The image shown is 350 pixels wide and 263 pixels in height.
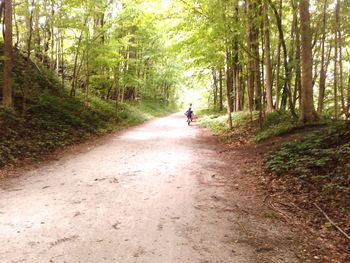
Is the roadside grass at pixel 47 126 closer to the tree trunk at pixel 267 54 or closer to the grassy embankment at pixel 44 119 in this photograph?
the grassy embankment at pixel 44 119

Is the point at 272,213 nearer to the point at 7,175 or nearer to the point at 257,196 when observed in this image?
the point at 257,196

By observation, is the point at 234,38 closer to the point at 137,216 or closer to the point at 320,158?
the point at 320,158

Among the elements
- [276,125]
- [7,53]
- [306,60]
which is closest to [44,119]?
[7,53]

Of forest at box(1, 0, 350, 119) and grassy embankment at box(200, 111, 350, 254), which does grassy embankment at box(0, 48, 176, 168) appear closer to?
forest at box(1, 0, 350, 119)

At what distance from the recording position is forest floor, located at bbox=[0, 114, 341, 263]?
4055 mm

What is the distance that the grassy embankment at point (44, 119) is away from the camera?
9.80 meters

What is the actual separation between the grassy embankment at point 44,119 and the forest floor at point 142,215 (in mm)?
1242

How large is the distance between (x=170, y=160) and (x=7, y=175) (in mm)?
4496

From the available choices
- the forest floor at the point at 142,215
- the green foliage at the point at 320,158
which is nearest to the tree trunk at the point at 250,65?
the forest floor at the point at 142,215

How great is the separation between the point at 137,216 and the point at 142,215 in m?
0.09

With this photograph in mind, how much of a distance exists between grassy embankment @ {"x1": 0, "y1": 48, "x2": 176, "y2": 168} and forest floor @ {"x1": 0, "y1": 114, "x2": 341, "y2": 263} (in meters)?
1.24

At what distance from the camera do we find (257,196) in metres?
6.61

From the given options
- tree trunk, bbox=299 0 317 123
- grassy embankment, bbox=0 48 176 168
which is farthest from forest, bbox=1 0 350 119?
grassy embankment, bbox=0 48 176 168

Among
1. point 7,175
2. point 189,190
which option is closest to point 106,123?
point 7,175
